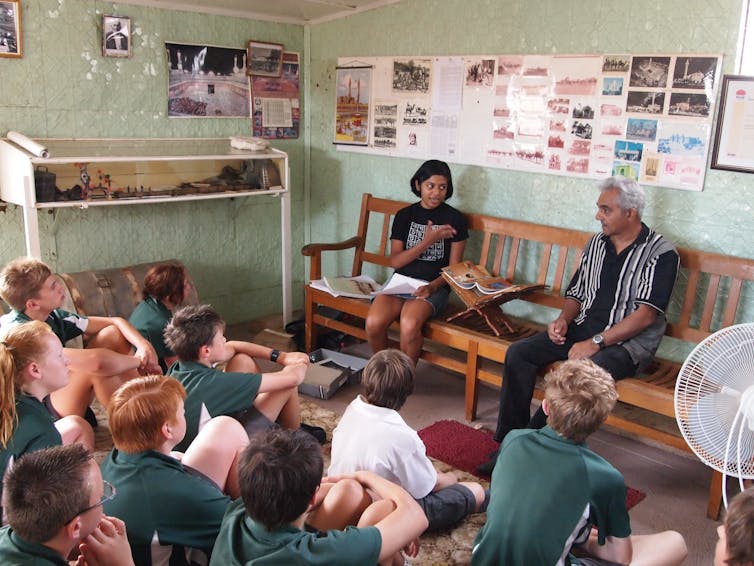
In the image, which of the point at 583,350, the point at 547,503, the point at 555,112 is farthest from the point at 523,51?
the point at 547,503

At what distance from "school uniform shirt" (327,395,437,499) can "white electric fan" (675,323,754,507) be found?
3.03ft

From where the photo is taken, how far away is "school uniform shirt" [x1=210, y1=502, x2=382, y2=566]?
4.98ft

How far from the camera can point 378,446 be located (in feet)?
7.27

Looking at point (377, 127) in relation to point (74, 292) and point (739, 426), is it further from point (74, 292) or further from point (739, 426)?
point (739, 426)

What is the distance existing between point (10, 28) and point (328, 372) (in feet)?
8.23

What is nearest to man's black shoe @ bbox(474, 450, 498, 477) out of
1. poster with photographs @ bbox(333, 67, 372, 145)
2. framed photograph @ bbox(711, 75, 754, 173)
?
framed photograph @ bbox(711, 75, 754, 173)

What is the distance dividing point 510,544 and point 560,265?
2238 millimetres

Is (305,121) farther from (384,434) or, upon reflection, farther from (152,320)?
(384,434)

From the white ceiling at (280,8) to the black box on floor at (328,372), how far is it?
2.23 m

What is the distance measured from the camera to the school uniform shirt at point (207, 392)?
2.62 metres

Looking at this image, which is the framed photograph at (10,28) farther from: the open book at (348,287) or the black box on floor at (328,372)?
the black box on floor at (328,372)

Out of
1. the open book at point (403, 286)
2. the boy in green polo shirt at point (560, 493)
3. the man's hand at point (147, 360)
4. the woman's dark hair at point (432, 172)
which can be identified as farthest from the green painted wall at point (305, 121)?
the boy in green polo shirt at point (560, 493)

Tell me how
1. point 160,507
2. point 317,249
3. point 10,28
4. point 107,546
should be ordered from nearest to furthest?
point 107,546 < point 160,507 < point 10,28 < point 317,249

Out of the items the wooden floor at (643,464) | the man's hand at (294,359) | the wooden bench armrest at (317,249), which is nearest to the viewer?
the wooden floor at (643,464)
